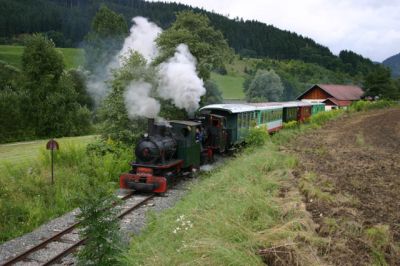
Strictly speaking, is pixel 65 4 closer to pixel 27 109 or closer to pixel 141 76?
pixel 27 109

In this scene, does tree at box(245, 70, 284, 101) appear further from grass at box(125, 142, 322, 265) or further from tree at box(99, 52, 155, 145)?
grass at box(125, 142, 322, 265)

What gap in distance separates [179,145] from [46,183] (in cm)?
479

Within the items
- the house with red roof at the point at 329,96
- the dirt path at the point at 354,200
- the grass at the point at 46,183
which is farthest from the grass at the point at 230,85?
the dirt path at the point at 354,200

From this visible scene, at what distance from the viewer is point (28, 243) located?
9797 millimetres

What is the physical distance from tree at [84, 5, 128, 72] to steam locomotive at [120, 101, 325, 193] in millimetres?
33663

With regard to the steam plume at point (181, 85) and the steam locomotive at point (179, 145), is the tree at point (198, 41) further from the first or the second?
the steam locomotive at point (179, 145)

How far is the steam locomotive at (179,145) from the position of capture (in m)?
14.0

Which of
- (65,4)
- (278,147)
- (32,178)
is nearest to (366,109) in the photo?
(278,147)

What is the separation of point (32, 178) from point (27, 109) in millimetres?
19907

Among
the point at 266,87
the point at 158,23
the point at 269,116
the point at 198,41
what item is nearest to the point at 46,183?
the point at 269,116

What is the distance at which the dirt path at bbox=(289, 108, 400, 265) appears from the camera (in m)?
6.75

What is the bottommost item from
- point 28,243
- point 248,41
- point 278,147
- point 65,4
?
point 28,243

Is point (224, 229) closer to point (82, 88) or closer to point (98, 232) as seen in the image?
point (98, 232)

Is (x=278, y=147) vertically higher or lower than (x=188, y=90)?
lower
